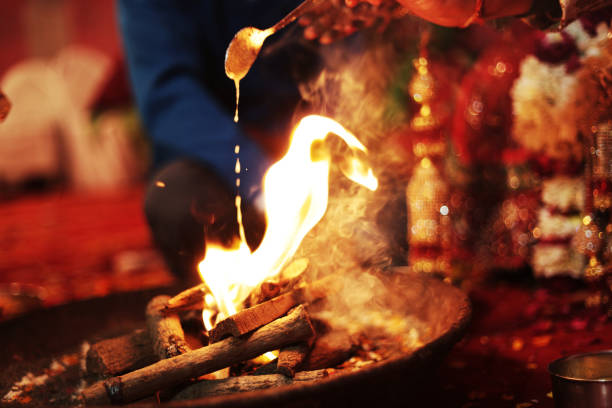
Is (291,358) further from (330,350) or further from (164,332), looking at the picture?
(164,332)

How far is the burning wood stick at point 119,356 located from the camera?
1128 mm

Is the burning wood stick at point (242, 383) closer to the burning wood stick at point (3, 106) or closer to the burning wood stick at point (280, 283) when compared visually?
the burning wood stick at point (280, 283)

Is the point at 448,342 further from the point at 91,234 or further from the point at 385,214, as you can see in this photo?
the point at 91,234

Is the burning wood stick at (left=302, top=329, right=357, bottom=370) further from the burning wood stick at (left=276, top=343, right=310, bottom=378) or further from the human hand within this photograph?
the human hand

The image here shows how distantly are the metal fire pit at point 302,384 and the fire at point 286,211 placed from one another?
29 cm

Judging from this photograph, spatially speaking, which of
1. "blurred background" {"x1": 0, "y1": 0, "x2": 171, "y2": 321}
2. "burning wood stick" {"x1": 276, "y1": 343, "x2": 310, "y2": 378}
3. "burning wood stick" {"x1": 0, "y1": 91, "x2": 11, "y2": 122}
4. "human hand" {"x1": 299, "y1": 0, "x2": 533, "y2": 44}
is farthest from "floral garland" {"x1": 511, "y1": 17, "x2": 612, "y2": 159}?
"blurred background" {"x1": 0, "y1": 0, "x2": 171, "y2": 321}

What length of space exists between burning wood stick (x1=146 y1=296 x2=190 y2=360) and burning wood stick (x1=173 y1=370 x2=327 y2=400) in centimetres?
9

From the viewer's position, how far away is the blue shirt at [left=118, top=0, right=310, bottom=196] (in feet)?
5.78

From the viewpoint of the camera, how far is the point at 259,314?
1.07 metres

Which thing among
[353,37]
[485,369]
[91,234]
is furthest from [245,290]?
[91,234]

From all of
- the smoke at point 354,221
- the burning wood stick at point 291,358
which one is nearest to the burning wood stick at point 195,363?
the burning wood stick at point 291,358

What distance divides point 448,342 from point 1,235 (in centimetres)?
470

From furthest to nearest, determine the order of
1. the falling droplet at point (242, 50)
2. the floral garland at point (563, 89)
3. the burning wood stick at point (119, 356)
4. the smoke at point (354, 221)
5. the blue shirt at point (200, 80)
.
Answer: the blue shirt at point (200, 80) → the floral garland at point (563, 89) → the smoke at point (354, 221) → the falling droplet at point (242, 50) → the burning wood stick at point (119, 356)

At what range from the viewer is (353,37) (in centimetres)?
188
